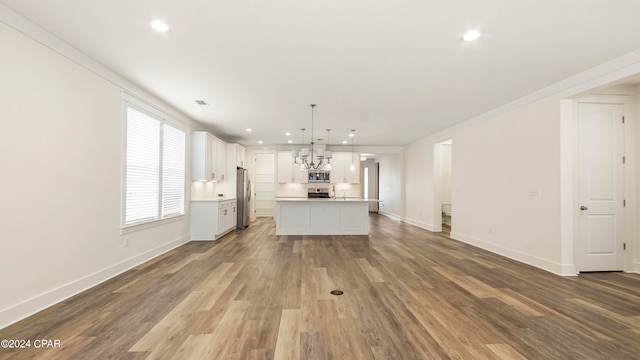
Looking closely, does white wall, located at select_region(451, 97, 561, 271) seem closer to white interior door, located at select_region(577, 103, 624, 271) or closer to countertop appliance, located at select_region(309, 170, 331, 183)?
white interior door, located at select_region(577, 103, 624, 271)

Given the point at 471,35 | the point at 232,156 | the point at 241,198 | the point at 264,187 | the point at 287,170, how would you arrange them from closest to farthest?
the point at 471,35
the point at 232,156
the point at 241,198
the point at 287,170
the point at 264,187

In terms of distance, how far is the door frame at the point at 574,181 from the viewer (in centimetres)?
398

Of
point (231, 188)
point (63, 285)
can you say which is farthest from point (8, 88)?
point (231, 188)

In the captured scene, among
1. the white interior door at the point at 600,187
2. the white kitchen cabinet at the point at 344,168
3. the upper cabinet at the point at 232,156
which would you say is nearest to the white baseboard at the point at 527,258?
the white interior door at the point at 600,187

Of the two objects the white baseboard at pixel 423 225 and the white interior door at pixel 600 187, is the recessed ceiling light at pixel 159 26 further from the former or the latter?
the white baseboard at pixel 423 225

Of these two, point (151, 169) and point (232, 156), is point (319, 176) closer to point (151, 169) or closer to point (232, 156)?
point (232, 156)

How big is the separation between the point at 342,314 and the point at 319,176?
7154mm

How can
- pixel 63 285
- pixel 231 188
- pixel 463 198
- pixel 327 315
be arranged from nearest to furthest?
pixel 327 315
pixel 63 285
pixel 463 198
pixel 231 188

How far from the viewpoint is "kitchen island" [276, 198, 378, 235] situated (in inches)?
282

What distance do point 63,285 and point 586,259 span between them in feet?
22.9

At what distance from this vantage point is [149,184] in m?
4.64

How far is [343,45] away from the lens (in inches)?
116

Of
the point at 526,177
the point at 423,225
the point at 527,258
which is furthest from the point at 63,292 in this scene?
the point at 423,225

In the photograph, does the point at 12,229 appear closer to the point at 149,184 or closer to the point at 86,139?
the point at 86,139
